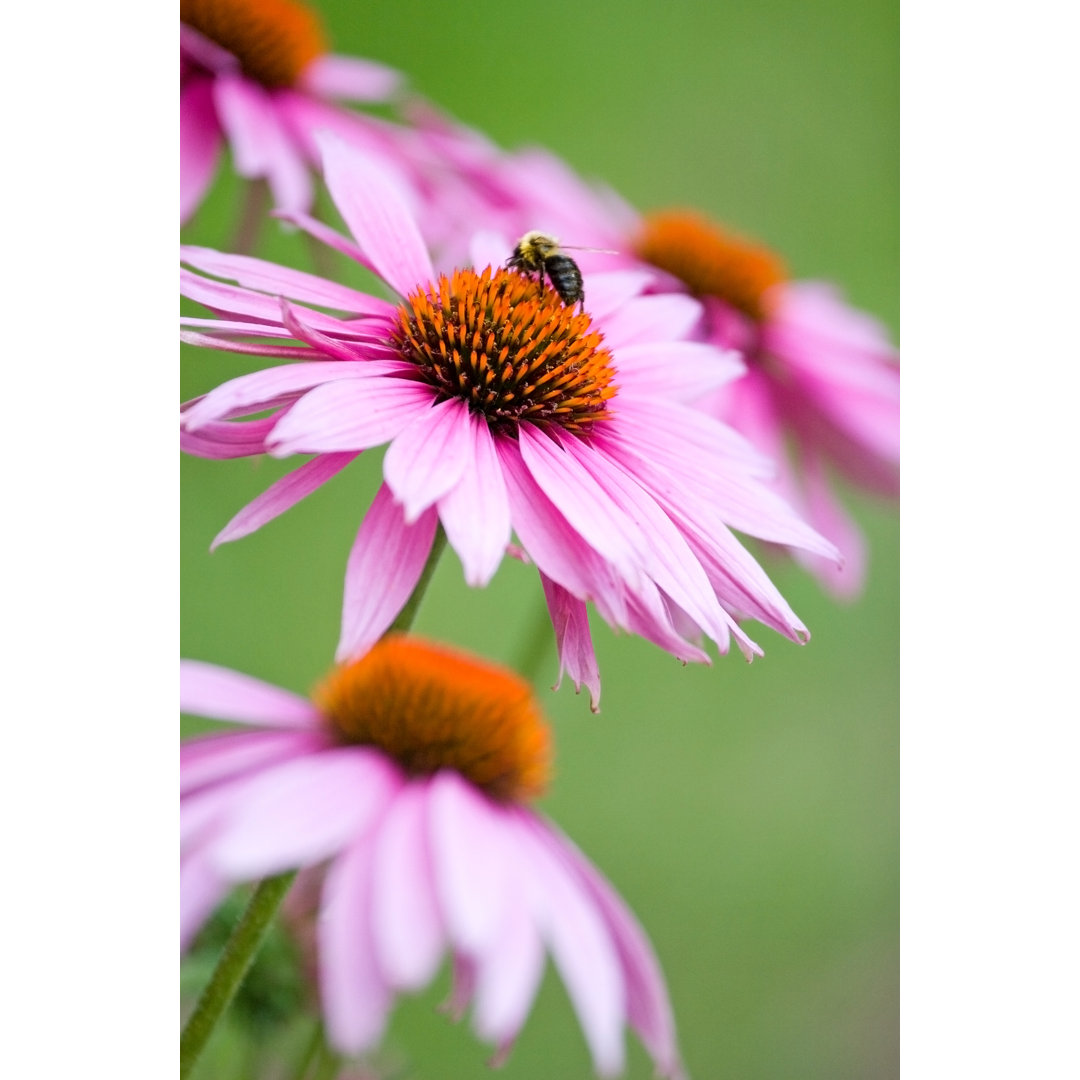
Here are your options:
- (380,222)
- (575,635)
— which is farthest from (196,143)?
(575,635)

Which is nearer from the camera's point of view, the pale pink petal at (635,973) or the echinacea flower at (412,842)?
the echinacea flower at (412,842)

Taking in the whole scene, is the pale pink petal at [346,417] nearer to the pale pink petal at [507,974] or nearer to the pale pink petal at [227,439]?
the pale pink petal at [227,439]

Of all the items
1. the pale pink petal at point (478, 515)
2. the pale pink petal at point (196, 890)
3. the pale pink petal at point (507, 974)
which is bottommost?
the pale pink petal at point (507, 974)

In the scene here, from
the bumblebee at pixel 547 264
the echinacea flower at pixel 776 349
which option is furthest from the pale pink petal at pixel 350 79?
the bumblebee at pixel 547 264

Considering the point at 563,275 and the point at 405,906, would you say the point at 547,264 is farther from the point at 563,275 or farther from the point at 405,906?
the point at 405,906

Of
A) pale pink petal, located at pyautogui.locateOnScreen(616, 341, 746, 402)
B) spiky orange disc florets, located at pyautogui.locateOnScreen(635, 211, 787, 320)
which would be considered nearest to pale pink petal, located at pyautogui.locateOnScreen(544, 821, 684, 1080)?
pale pink petal, located at pyautogui.locateOnScreen(616, 341, 746, 402)

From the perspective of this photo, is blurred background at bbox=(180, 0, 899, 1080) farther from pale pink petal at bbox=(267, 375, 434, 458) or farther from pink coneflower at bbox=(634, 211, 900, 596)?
pale pink petal at bbox=(267, 375, 434, 458)
